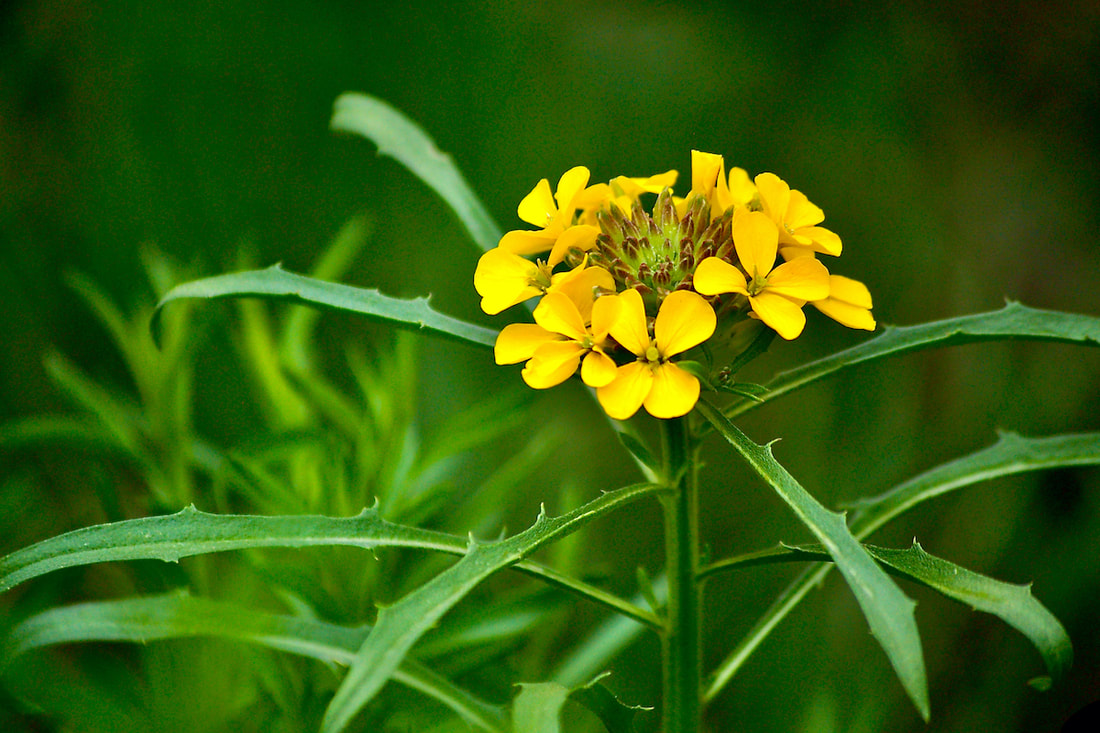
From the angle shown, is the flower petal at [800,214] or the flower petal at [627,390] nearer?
the flower petal at [627,390]

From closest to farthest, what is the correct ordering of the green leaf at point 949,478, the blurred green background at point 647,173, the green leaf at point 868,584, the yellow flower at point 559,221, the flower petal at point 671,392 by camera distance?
the green leaf at point 868,584
the flower petal at point 671,392
the yellow flower at point 559,221
the green leaf at point 949,478
the blurred green background at point 647,173

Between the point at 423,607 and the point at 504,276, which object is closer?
the point at 423,607

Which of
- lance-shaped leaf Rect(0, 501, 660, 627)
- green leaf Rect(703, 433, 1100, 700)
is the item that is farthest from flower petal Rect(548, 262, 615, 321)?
green leaf Rect(703, 433, 1100, 700)

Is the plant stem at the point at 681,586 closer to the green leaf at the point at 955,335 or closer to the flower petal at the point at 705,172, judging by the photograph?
the green leaf at the point at 955,335

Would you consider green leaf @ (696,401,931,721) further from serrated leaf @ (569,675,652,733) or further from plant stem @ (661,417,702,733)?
serrated leaf @ (569,675,652,733)

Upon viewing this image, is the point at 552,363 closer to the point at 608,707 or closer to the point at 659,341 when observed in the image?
the point at 659,341

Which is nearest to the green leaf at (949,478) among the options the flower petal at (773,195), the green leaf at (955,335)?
the green leaf at (955,335)

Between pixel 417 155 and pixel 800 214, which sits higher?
pixel 417 155

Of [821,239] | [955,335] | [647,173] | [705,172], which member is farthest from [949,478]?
[647,173]
